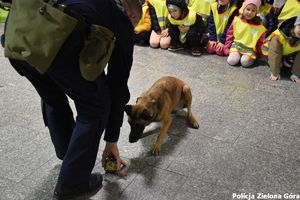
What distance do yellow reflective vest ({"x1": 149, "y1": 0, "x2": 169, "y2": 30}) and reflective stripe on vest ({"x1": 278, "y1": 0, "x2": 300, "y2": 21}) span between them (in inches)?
58.7

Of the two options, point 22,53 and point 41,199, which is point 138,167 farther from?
point 22,53

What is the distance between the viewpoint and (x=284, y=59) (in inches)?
160

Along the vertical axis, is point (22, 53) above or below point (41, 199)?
above

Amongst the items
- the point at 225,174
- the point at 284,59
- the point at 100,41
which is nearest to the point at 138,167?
the point at 225,174

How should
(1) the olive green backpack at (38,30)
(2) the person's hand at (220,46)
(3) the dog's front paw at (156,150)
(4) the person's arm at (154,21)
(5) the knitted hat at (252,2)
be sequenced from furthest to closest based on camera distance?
(4) the person's arm at (154,21)
(2) the person's hand at (220,46)
(5) the knitted hat at (252,2)
(3) the dog's front paw at (156,150)
(1) the olive green backpack at (38,30)

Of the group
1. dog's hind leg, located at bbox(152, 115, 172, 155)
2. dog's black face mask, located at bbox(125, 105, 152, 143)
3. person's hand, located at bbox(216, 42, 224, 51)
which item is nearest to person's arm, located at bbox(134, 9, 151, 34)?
person's hand, located at bbox(216, 42, 224, 51)

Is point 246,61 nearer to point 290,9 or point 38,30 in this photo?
point 290,9

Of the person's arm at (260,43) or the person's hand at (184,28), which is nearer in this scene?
the person's arm at (260,43)

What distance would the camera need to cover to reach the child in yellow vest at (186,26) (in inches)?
176

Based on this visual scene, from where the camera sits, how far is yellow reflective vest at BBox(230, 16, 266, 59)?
4234 mm

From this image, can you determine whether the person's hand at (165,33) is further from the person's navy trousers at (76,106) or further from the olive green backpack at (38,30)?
the olive green backpack at (38,30)

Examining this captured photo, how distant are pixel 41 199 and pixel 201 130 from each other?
1.41m

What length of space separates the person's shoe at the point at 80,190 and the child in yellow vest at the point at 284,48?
248 centimetres

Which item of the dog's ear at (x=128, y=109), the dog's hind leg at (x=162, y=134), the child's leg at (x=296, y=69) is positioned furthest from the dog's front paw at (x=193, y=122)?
the child's leg at (x=296, y=69)
